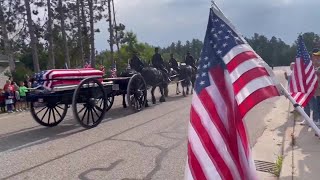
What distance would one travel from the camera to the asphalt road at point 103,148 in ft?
21.4

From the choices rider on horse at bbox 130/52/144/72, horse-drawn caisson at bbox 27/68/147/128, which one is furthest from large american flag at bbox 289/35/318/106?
rider on horse at bbox 130/52/144/72

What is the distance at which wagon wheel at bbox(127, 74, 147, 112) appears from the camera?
12.9 meters

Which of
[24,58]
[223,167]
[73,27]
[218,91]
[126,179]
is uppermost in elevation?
[73,27]

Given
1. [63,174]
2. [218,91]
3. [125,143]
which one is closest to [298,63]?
[125,143]

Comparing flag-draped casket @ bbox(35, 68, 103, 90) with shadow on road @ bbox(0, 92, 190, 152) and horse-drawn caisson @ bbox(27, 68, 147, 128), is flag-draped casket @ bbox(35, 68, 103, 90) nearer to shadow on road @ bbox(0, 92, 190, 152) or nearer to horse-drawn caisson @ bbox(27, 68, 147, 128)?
horse-drawn caisson @ bbox(27, 68, 147, 128)

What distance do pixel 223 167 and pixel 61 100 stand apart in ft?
24.8

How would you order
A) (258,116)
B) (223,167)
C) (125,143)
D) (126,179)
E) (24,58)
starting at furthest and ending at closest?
(24,58) < (258,116) < (125,143) < (126,179) < (223,167)

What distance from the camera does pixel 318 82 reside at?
871cm

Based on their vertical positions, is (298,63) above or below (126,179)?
above

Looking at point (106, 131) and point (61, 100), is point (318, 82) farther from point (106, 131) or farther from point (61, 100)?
point (61, 100)

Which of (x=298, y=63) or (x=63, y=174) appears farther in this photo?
(x=298, y=63)

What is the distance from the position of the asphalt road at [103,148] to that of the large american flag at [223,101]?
2990 millimetres

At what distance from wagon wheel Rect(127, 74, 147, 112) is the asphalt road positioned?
1.90ft

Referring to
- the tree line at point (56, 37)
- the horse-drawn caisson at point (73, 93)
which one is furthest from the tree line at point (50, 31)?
the horse-drawn caisson at point (73, 93)
